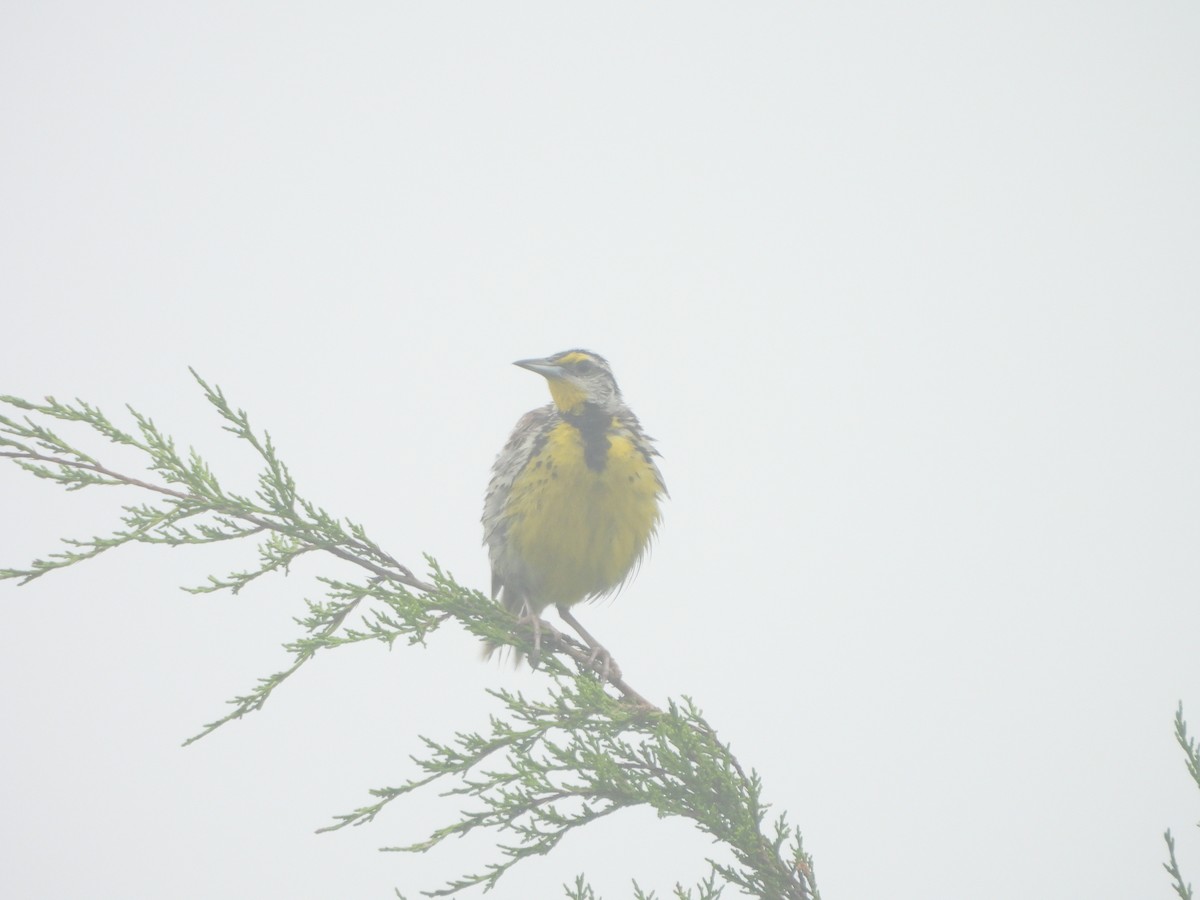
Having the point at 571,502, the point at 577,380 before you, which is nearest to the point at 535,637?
the point at 571,502

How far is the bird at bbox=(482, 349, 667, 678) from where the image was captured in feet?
16.6

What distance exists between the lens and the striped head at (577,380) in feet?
18.4

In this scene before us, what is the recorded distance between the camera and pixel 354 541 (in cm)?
347

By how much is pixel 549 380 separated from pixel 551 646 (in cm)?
165

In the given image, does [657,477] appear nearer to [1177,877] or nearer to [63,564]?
[63,564]

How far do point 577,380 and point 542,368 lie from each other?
18 cm

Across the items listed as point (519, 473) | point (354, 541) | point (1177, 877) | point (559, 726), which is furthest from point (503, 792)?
point (519, 473)

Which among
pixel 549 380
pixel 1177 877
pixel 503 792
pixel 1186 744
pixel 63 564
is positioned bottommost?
pixel 1177 877

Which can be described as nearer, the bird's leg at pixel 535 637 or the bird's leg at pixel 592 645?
the bird's leg at pixel 535 637

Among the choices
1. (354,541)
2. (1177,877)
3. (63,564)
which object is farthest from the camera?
(354,541)

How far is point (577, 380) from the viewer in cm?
566

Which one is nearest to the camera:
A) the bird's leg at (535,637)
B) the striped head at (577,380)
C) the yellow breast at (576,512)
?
the bird's leg at (535,637)

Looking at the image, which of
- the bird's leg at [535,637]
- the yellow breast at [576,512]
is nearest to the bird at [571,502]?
the yellow breast at [576,512]

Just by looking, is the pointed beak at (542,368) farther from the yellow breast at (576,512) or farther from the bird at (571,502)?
the yellow breast at (576,512)
